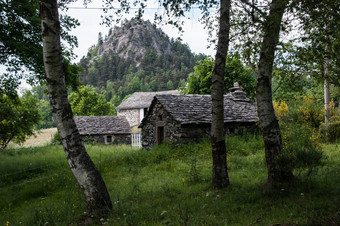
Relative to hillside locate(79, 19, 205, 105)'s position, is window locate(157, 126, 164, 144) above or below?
below

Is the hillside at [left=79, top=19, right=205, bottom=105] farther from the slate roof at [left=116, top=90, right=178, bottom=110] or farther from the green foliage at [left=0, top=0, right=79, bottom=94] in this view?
the green foliage at [left=0, top=0, right=79, bottom=94]

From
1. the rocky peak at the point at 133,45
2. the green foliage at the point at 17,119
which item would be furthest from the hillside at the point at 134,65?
the green foliage at the point at 17,119

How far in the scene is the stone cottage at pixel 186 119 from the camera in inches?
561

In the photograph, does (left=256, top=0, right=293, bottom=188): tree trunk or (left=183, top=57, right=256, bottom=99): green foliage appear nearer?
(left=256, top=0, right=293, bottom=188): tree trunk

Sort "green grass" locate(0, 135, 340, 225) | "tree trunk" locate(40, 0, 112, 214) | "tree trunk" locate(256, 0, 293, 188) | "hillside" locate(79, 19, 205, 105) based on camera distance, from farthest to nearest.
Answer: "hillside" locate(79, 19, 205, 105)
"tree trunk" locate(256, 0, 293, 188)
"tree trunk" locate(40, 0, 112, 214)
"green grass" locate(0, 135, 340, 225)

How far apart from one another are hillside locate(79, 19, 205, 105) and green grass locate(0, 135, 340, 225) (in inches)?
3287

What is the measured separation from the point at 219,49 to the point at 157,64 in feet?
399

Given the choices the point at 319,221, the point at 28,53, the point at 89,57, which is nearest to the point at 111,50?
the point at 89,57

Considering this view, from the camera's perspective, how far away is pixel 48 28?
5.27m

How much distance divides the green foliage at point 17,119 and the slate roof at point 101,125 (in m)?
4.59

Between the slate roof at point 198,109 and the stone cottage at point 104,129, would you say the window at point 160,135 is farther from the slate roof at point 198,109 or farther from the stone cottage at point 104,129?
the stone cottage at point 104,129

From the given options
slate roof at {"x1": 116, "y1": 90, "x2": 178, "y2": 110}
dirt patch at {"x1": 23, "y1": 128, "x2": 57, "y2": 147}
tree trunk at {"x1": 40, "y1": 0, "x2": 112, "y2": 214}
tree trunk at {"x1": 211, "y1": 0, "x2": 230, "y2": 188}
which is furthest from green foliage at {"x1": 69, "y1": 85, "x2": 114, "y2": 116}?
tree trunk at {"x1": 211, "y1": 0, "x2": 230, "y2": 188}

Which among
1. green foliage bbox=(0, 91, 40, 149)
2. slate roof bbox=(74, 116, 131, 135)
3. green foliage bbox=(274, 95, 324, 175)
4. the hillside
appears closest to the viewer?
green foliage bbox=(274, 95, 324, 175)

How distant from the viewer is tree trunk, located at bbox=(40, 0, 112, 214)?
5.28 meters
